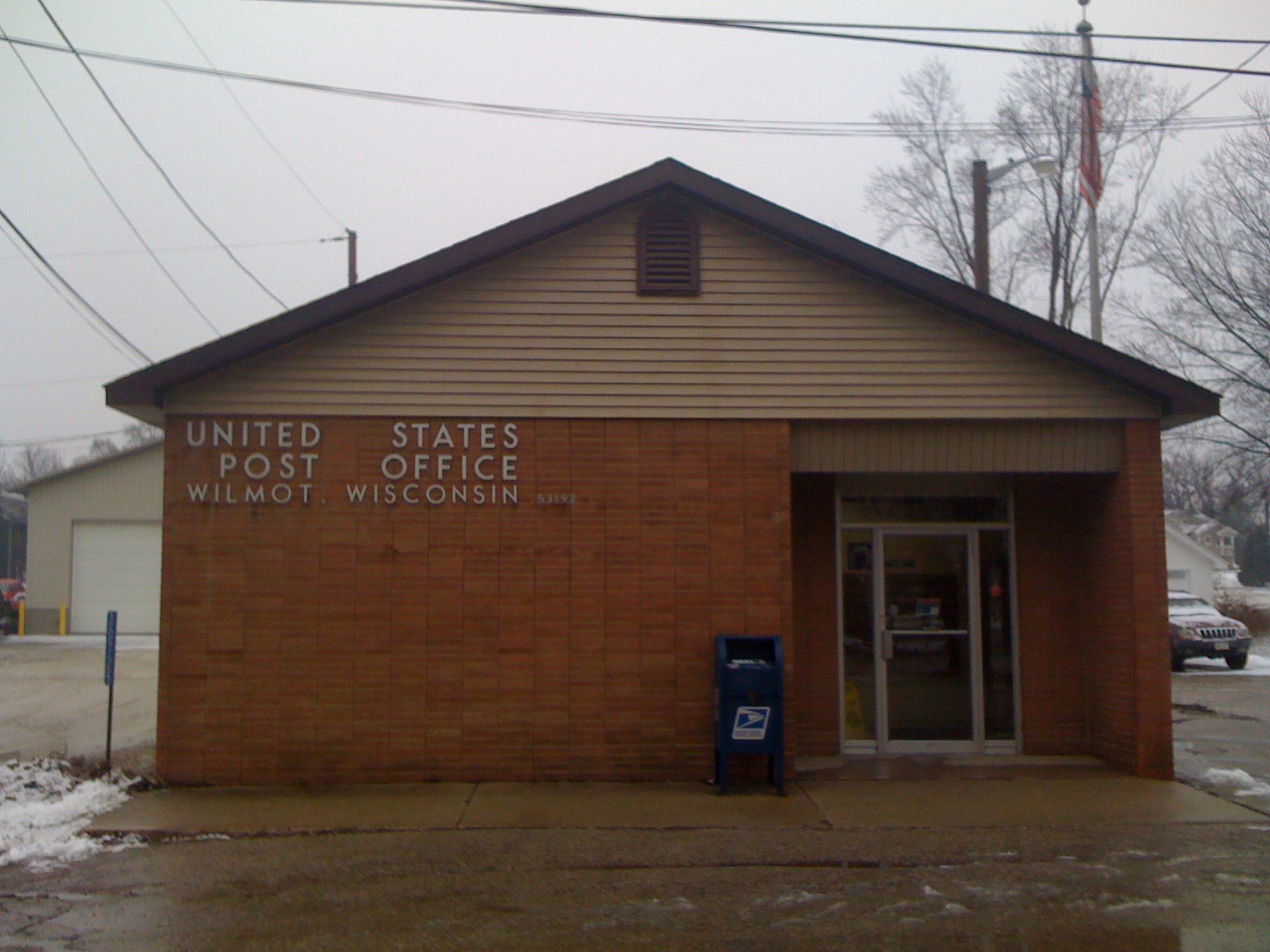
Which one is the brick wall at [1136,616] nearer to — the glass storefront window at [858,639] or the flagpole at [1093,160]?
the glass storefront window at [858,639]

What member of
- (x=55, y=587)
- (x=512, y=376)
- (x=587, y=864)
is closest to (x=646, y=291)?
(x=512, y=376)

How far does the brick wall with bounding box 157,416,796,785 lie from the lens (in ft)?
34.2

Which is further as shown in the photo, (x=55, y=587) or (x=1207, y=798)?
(x=55, y=587)

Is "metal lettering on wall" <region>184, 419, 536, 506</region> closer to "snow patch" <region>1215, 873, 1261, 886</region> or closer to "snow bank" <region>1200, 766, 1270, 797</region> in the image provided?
"snow patch" <region>1215, 873, 1261, 886</region>

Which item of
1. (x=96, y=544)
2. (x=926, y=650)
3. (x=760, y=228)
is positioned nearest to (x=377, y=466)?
(x=760, y=228)

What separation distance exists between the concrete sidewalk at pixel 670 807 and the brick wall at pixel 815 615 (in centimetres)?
100

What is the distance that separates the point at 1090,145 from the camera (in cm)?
1723

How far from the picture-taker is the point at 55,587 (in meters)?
30.5

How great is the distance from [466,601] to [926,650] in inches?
184

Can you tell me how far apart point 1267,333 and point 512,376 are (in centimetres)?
2244

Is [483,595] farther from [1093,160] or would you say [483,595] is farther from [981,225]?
[1093,160]

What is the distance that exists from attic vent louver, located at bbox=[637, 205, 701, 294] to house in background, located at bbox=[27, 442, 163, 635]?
76.7ft

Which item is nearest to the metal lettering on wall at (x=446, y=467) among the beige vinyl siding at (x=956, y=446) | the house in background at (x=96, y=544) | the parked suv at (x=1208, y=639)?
the beige vinyl siding at (x=956, y=446)

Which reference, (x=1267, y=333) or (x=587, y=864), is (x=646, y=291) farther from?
(x=1267, y=333)
